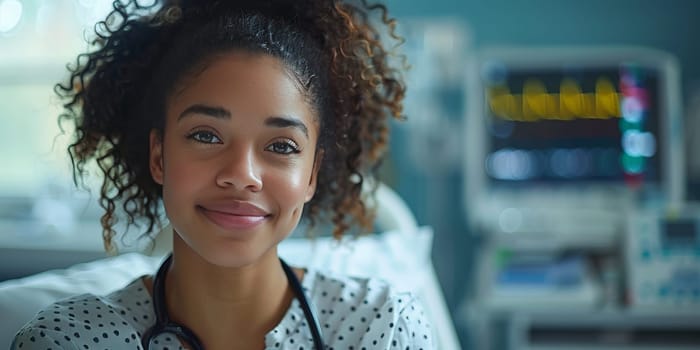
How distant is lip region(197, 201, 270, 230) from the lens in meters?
1.06

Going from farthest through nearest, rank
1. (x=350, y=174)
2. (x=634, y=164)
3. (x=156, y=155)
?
(x=634, y=164) < (x=350, y=174) < (x=156, y=155)

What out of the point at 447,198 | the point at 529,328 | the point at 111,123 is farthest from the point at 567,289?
the point at 111,123

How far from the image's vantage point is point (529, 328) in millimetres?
2453

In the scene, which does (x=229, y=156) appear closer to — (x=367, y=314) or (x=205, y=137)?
(x=205, y=137)

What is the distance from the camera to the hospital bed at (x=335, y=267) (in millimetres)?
1378

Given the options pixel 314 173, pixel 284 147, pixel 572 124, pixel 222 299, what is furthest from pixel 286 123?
pixel 572 124

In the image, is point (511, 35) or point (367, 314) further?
point (511, 35)

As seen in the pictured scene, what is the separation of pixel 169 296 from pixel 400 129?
6.72ft

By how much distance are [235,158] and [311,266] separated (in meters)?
0.65

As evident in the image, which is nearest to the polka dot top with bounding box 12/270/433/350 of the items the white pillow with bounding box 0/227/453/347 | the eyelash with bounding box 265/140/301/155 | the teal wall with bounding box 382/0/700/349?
the white pillow with bounding box 0/227/453/347

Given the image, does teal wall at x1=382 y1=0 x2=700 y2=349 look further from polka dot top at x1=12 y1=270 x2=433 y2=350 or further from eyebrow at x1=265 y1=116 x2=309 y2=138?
eyebrow at x1=265 y1=116 x2=309 y2=138

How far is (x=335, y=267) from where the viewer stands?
169 cm

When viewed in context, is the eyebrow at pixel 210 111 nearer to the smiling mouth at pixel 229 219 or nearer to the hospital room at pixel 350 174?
the hospital room at pixel 350 174

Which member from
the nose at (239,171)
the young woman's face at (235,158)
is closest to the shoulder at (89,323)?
the young woman's face at (235,158)
